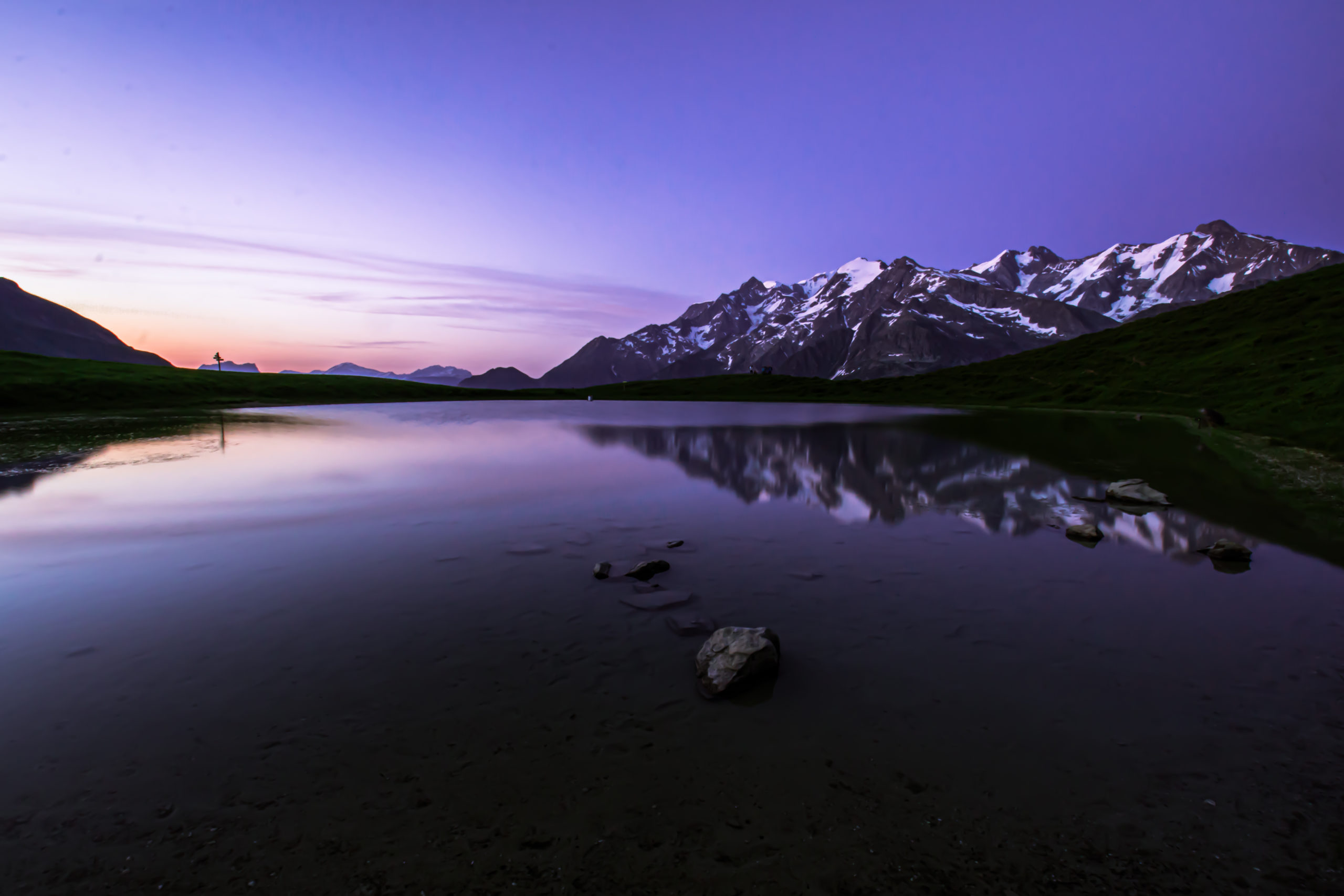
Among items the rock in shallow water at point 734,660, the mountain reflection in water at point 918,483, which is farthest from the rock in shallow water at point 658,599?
the mountain reflection in water at point 918,483

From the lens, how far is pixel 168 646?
44.0 ft

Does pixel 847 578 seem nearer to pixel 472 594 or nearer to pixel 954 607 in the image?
pixel 954 607

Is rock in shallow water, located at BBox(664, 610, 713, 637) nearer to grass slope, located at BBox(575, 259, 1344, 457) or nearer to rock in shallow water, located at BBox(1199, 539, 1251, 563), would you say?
rock in shallow water, located at BBox(1199, 539, 1251, 563)

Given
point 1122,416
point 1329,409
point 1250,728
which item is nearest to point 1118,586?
point 1250,728

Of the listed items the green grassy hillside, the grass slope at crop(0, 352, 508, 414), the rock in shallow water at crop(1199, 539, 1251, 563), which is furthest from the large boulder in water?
the grass slope at crop(0, 352, 508, 414)

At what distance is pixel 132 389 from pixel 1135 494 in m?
179

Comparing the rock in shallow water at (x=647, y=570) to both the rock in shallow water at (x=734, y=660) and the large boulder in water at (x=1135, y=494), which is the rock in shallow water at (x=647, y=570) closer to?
the rock in shallow water at (x=734, y=660)

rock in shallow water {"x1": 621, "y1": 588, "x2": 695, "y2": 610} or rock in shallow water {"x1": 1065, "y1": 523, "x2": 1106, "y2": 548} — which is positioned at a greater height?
rock in shallow water {"x1": 1065, "y1": 523, "x2": 1106, "y2": 548}

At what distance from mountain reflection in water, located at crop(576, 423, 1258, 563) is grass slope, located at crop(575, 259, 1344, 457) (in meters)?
25.6

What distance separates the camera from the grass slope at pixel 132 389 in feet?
353

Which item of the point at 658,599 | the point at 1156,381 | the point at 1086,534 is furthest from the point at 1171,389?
the point at 658,599

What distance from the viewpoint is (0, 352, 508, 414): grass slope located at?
4240 inches

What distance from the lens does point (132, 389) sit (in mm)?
129250

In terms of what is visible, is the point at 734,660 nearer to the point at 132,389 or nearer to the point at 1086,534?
the point at 1086,534
